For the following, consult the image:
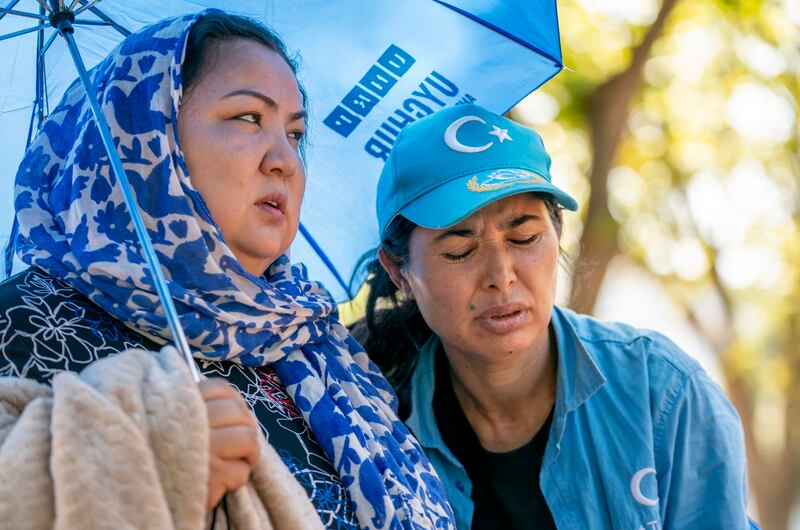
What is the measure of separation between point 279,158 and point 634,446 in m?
1.34

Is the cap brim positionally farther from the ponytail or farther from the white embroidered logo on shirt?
the white embroidered logo on shirt

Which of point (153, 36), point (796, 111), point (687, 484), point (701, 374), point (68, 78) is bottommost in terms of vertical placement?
point (687, 484)

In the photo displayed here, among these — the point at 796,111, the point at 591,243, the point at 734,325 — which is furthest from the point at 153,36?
the point at 734,325

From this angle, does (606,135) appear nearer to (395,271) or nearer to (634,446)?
(395,271)

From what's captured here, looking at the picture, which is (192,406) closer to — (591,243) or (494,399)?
(494,399)

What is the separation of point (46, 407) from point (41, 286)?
1.82ft

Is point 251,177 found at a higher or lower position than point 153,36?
lower

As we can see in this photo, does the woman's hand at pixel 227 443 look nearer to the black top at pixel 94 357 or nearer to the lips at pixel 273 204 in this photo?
the black top at pixel 94 357

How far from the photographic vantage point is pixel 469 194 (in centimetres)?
304

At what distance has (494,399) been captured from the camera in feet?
10.8

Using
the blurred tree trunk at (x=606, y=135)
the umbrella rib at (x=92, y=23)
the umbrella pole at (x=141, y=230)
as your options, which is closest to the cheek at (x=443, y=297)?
the umbrella pole at (x=141, y=230)

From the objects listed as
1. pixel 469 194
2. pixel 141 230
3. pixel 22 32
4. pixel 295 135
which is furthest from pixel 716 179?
pixel 141 230

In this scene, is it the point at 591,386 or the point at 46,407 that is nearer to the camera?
the point at 46,407

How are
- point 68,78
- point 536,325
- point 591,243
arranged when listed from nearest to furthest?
point 68,78, point 536,325, point 591,243
